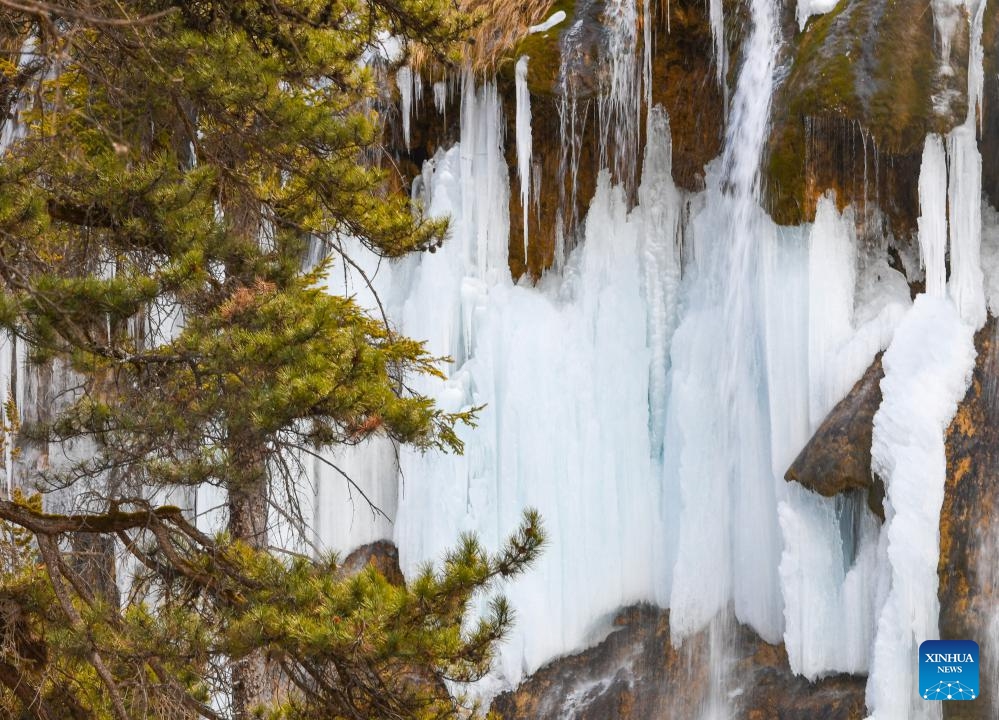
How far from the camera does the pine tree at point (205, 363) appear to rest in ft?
12.5

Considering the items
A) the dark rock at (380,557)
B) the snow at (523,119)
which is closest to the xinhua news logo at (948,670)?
the snow at (523,119)

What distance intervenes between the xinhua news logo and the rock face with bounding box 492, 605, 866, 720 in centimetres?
126

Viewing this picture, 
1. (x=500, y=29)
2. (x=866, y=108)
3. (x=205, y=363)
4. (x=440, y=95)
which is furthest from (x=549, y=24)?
(x=205, y=363)

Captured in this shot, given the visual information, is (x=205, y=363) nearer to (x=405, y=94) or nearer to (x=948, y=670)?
(x=948, y=670)

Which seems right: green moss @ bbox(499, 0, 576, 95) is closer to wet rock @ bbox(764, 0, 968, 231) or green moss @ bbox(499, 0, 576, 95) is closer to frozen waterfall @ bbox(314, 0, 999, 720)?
frozen waterfall @ bbox(314, 0, 999, 720)

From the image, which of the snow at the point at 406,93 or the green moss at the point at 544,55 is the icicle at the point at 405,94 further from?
the green moss at the point at 544,55

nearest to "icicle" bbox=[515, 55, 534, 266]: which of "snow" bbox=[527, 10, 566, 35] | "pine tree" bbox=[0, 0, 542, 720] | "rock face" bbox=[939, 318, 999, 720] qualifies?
"snow" bbox=[527, 10, 566, 35]

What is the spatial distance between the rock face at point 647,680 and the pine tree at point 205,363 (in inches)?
158

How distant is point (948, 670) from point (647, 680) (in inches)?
97.7

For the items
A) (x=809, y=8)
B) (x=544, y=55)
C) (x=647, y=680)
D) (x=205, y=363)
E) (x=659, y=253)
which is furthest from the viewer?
(x=659, y=253)

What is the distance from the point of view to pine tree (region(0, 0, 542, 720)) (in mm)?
3816

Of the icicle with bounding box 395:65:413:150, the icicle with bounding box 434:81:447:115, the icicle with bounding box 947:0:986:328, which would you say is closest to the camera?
the icicle with bounding box 947:0:986:328

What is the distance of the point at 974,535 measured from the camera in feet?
23.6

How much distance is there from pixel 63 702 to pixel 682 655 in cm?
500
